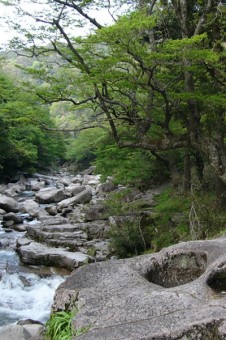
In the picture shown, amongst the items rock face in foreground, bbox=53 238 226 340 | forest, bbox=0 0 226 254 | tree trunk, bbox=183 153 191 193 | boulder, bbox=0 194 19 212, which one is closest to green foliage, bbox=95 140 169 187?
forest, bbox=0 0 226 254

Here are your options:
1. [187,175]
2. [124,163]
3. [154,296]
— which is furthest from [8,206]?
[154,296]

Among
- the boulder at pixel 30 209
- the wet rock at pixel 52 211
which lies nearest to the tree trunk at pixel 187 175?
the wet rock at pixel 52 211

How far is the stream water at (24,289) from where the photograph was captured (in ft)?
27.6

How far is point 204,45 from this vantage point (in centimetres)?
1122

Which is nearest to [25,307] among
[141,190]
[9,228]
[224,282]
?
[224,282]

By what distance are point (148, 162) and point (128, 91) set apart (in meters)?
4.25

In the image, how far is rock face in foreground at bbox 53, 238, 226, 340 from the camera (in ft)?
11.0

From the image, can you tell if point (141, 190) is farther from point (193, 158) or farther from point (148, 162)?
point (193, 158)

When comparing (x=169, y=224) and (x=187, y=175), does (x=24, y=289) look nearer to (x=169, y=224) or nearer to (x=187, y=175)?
(x=169, y=224)

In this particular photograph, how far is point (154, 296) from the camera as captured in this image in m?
4.14

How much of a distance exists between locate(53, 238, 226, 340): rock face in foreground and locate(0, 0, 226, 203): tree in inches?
193

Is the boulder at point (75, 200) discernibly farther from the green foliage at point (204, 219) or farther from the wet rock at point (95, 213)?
the green foliage at point (204, 219)

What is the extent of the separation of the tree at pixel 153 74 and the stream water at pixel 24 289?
4.35 m

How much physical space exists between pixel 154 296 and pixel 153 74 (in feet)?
24.5
